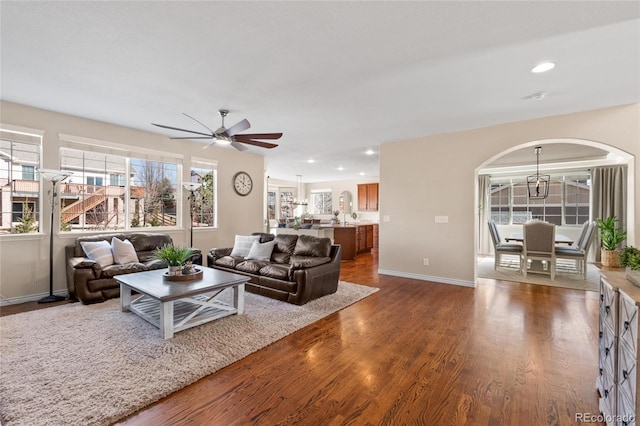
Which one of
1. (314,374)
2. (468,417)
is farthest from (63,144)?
(468,417)

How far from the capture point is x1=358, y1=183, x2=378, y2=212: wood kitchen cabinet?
1031 cm

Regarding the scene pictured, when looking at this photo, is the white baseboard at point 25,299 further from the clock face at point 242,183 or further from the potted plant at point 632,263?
the potted plant at point 632,263

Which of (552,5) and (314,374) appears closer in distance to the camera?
(552,5)

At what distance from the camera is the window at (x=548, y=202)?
7.41 meters

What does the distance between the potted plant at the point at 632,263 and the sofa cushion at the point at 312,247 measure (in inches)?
125

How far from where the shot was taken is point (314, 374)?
2.21 metres

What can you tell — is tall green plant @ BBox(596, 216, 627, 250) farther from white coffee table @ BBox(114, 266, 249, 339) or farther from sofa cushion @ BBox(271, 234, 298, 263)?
white coffee table @ BBox(114, 266, 249, 339)

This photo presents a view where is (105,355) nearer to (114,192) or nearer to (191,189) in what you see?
(191,189)

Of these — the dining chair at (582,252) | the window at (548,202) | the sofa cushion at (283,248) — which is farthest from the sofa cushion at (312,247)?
the window at (548,202)

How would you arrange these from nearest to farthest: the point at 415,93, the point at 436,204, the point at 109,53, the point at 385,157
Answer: the point at 109,53, the point at 415,93, the point at 436,204, the point at 385,157

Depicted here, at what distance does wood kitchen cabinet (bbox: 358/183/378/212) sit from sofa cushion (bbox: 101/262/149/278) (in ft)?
25.6

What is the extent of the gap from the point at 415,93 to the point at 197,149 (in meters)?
4.37

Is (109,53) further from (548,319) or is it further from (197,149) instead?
(548,319)

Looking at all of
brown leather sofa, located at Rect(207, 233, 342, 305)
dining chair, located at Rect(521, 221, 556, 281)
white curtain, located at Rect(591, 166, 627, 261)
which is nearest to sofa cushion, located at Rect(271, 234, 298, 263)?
brown leather sofa, located at Rect(207, 233, 342, 305)
